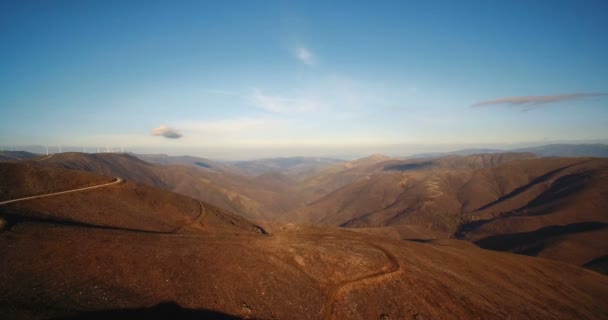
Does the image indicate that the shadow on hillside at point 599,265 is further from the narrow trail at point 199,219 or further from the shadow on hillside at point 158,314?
the narrow trail at point 199,219

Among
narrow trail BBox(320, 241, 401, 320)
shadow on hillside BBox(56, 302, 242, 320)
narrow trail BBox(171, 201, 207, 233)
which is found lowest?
narrow trail BBox(320, 241, 401, 320)

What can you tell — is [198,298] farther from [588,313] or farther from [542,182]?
[542,182]

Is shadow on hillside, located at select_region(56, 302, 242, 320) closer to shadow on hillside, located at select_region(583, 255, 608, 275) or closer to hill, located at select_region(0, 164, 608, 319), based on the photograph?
hill, located at select_region(0, 164, 608, 319)

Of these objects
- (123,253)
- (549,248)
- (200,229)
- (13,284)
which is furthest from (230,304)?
(549,248)

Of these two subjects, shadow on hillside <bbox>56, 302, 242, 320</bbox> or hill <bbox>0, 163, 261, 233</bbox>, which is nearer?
shadow on hillside <bbox>56, 302, 242, 320</bbox>

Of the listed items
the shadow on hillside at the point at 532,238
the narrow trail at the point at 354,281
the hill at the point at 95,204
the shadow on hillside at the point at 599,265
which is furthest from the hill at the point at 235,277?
the shadow on hillside at the point at 532,238

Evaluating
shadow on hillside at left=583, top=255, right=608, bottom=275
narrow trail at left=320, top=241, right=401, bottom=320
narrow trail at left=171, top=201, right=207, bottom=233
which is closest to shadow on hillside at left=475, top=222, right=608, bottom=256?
shadow on hillside at left=583, top=255, right=608, bottom=275

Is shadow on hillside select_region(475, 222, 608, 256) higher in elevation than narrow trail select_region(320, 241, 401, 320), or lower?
lower

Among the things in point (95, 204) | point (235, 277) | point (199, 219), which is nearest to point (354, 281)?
point (235, 277)
